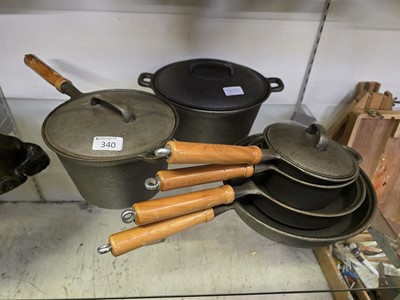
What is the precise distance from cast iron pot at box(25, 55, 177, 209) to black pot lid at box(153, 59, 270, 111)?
5cm

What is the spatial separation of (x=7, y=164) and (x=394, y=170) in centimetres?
107

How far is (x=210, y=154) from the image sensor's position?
40 cm

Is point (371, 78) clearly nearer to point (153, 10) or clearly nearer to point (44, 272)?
point (153, 10)

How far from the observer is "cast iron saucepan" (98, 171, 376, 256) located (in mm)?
396

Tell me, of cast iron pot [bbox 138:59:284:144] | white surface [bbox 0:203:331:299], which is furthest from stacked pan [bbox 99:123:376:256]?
white surface [bbox 0:203:331:299]

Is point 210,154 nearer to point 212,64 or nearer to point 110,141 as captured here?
point 110,141

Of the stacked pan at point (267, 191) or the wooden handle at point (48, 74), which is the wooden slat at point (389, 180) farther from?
the wooden handle at point (48, 74)

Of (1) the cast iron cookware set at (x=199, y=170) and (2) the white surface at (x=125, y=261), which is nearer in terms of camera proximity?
(1) the cast iron cookware set at (x=199, y=170)

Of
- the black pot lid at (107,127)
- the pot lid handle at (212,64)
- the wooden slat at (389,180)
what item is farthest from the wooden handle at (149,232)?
the wooden slat at (389,180)

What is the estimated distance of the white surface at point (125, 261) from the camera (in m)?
0.62

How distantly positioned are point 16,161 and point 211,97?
375 millimetres

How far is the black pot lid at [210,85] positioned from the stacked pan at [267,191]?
12cm

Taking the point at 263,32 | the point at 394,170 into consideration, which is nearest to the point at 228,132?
the point at 263,32

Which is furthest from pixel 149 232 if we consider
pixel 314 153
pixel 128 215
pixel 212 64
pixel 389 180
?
pixel 389 180
